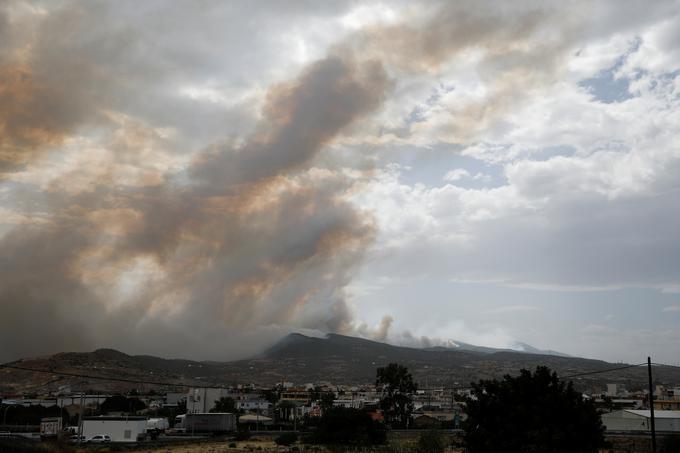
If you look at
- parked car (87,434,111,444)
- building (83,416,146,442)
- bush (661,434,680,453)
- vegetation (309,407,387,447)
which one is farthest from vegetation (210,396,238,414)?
bush (661,434,680,453)

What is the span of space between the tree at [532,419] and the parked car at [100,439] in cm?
5063

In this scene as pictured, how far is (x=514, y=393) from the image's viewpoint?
40625mm

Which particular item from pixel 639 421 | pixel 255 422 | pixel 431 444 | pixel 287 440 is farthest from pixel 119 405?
pixel 639 421

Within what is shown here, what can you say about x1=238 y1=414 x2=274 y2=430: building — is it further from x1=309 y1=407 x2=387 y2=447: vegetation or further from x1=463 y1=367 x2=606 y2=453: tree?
x1=463 y1=367 x2=606 y2=453: tree

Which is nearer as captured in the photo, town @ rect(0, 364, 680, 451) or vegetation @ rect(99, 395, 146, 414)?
town @ rect(0, 364, 680, 451)

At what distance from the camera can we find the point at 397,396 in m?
99.4

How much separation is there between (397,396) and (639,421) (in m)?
35.9

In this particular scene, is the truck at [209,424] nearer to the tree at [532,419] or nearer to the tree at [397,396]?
the tree at [397,396]

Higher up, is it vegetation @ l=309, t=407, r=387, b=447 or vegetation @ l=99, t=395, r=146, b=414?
vegetation @ l=309, t=407, r=387, b=447

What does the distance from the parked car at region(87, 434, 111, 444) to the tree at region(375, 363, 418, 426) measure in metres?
43.6

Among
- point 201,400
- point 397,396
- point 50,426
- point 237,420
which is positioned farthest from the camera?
point 201,400

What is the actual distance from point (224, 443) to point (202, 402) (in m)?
60.6

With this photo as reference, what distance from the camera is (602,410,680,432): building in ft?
278

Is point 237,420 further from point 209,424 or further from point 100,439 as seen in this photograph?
point 100,439
